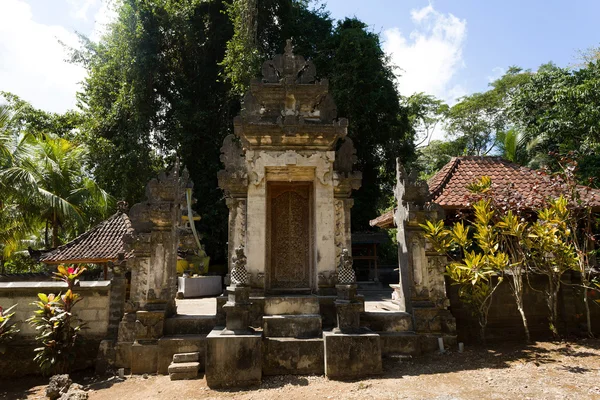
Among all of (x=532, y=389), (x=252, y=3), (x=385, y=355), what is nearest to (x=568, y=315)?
(x=532, y=389)

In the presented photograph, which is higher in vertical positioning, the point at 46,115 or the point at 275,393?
the point at 46,115

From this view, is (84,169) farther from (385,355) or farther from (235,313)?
(385,355)

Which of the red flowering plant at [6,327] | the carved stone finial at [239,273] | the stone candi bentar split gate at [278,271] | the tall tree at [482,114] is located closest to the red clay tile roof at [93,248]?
the red flowering plant at [6,327]

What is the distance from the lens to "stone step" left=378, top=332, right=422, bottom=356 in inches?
253

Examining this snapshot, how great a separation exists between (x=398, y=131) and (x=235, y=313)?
1780cm

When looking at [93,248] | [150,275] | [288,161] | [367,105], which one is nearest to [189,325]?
[150,275]

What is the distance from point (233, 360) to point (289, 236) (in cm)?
299

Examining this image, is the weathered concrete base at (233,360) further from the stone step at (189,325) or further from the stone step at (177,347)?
the stone step at (189,325)

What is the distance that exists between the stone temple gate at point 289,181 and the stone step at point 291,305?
1.15ft

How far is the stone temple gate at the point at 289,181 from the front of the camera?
7156mm

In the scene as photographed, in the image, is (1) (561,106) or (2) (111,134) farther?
(2) (111,134)

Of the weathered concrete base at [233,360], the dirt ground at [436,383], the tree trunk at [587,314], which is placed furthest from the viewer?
the tree trunk at [587,314]

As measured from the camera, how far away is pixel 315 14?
25.2 m

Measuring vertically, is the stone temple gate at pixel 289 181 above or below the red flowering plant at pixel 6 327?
above
